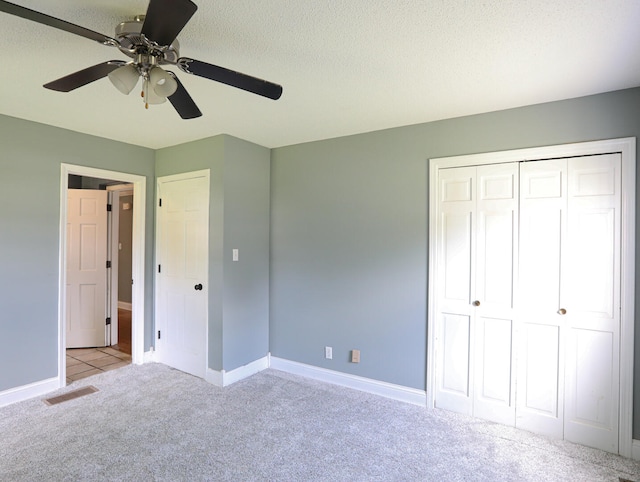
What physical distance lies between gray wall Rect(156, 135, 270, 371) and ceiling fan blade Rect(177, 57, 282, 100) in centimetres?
182

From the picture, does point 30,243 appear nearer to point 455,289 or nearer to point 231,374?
point 231,374

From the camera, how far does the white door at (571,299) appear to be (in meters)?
2.40

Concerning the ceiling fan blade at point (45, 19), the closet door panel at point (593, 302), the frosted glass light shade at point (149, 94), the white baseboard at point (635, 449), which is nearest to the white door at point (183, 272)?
the frosted glass light shade at point (149, 94)

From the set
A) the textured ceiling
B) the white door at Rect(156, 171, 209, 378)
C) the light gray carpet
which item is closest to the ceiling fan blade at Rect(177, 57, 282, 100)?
the textured ceiling

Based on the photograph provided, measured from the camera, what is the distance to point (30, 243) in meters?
3.07

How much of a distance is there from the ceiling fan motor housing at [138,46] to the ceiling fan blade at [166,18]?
0.24ft

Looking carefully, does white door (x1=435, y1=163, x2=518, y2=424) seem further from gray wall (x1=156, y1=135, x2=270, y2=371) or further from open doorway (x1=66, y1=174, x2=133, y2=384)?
open doorway (x1=66, y1=174, x2=133, y2=384)

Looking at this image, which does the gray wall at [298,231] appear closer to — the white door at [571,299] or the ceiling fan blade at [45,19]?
the white door at [571,299]

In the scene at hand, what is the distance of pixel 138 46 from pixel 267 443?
2.44 m

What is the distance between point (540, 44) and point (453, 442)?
250cm

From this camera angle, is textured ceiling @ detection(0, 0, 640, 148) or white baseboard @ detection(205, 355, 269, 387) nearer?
textured ceiling @ detection(0, 0, 640, 148)

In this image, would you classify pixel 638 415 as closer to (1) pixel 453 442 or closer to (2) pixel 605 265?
(2) pixel 605 265

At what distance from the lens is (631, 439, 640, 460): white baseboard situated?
7.61ft

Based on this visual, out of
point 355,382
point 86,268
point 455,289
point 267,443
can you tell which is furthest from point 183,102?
point 86,268
